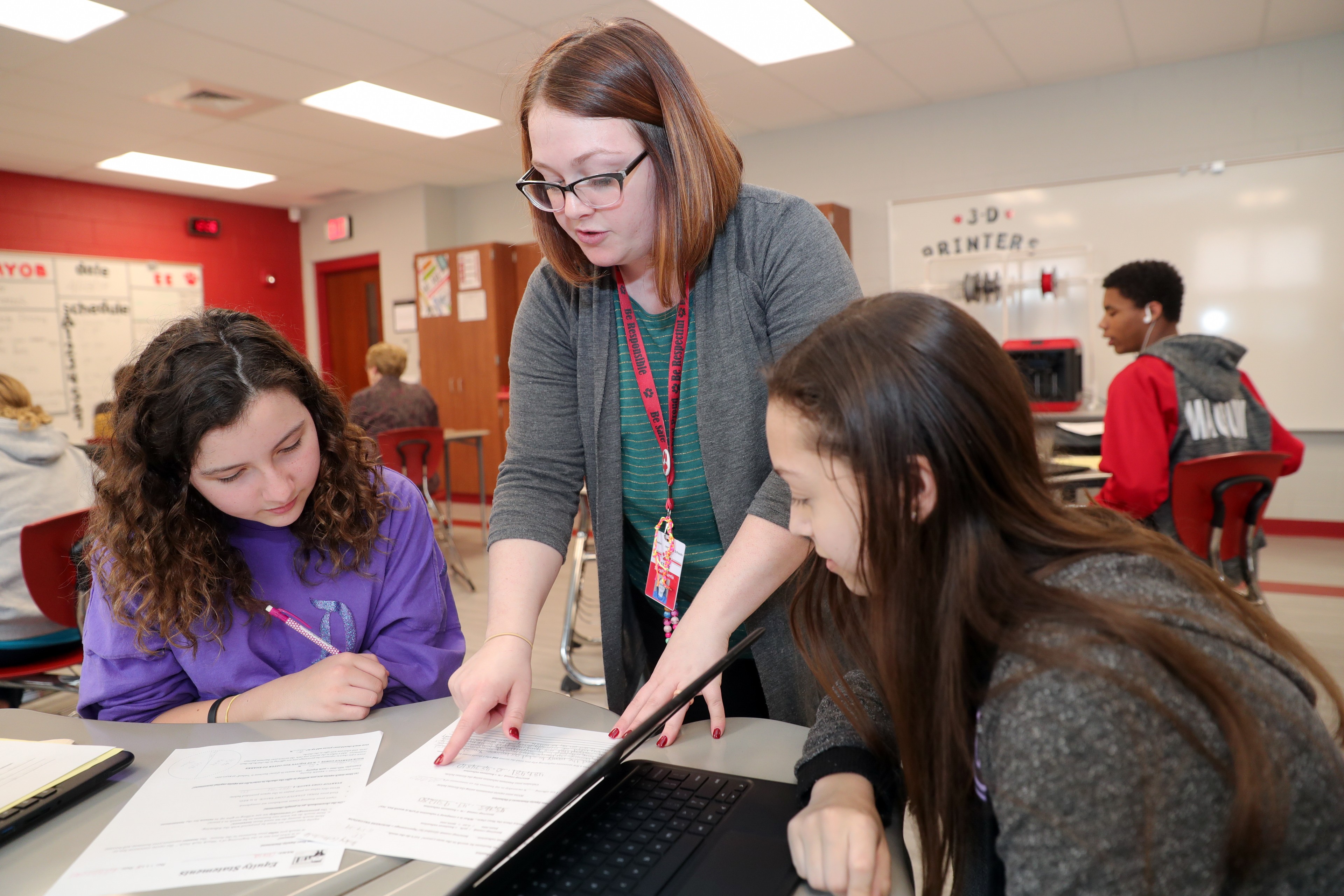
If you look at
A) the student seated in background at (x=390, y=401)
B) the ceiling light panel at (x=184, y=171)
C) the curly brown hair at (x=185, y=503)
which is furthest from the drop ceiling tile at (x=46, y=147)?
the curly brown hair at (x=185, y=503)

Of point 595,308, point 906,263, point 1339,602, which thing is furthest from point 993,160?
point 595,308

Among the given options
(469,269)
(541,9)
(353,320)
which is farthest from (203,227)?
(541,9)

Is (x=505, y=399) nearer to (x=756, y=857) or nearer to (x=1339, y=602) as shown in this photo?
(x=1339, y=602)

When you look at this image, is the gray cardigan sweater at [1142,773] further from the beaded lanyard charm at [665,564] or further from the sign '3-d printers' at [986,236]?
Answer: the sign '3-d printers' at [986,236]

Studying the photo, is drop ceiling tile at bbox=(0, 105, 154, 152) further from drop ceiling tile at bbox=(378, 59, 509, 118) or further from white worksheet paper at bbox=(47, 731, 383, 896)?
white worksheet paper at bbox=(47, 731, 383, 896)

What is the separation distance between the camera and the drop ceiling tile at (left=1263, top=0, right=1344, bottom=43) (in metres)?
3.87

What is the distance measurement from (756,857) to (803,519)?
0.26m

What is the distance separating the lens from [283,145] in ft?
18.1

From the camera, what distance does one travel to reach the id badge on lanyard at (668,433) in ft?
3.45

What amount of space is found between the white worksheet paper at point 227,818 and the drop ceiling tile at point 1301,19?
4.53m

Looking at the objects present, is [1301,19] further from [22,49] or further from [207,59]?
[22,49]

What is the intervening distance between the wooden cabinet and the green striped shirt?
17.2 feet

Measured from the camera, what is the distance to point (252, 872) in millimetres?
643

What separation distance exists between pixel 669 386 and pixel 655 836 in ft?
1.82
